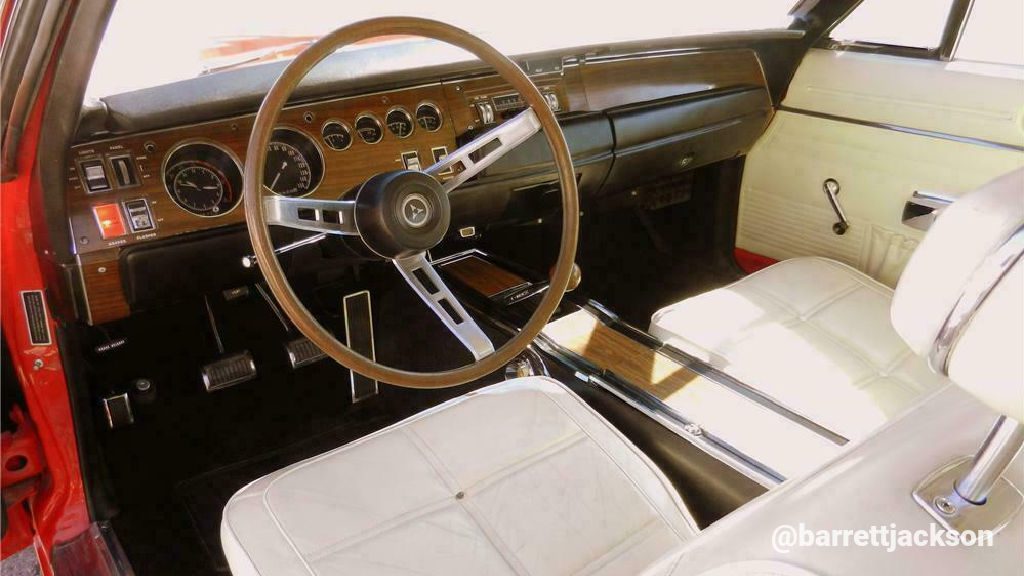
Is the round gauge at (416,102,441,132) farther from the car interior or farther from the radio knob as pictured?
the radio knob

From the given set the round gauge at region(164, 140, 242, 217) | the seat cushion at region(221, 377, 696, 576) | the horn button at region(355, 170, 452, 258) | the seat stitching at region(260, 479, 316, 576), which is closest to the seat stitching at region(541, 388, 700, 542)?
the seat cushion at region(221, 377, 696, 576)

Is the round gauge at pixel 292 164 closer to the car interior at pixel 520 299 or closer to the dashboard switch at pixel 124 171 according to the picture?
the car interior at pixel 520 299

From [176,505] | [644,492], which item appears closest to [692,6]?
[644,492]

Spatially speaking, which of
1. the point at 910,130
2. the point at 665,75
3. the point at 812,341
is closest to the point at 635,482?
the point at 812,341

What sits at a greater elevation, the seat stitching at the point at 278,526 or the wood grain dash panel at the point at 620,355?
the seat stitching at the point at 278,526

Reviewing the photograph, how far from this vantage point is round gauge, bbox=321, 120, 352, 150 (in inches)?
62.4

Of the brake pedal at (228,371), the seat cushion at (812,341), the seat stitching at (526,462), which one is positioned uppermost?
the seat stitching at (526,462)

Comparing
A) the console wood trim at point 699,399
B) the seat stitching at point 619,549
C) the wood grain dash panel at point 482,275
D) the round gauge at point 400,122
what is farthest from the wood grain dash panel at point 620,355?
the round gauge at point 400,122

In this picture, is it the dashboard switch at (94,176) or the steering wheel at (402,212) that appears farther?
the dashboard switch at (94,176)

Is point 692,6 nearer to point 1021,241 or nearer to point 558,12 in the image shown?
point 558,12

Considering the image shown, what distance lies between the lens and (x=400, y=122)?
1.70 meters

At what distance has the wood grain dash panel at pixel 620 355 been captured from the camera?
5.65 ft

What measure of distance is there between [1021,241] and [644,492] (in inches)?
31.9

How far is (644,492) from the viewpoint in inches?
49.1
